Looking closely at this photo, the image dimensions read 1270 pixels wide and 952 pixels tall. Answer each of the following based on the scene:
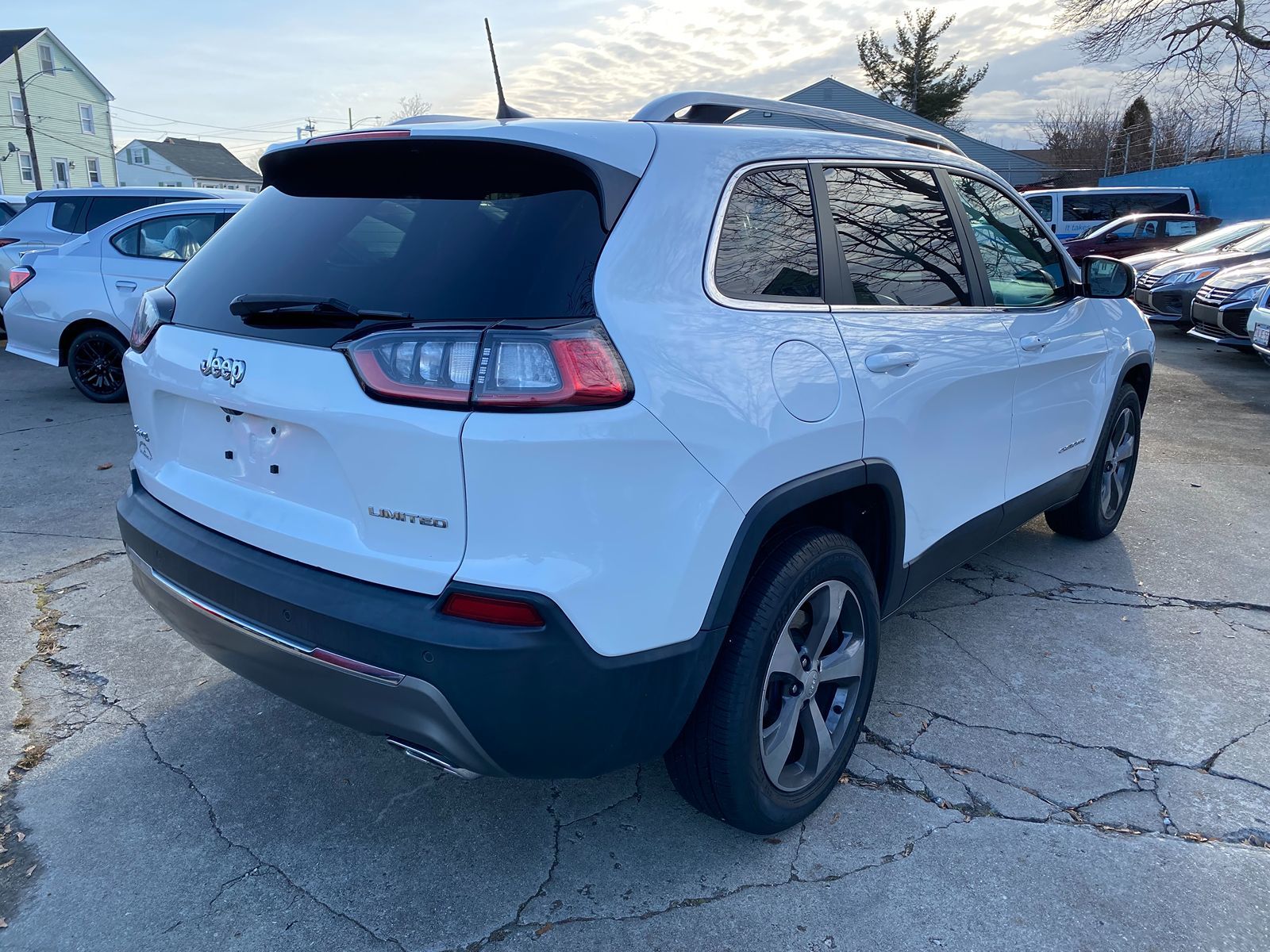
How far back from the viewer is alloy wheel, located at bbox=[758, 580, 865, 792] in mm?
2488

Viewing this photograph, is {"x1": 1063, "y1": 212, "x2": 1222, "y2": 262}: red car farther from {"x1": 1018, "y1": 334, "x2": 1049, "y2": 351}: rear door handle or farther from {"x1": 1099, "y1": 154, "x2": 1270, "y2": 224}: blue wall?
Answer: {"x1": 1018, "y1": 334, "x2": 1049, "y2": 351}: rear door handle

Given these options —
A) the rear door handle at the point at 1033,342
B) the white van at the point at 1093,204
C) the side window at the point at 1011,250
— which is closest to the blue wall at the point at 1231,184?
the white van at the point at 1093,204

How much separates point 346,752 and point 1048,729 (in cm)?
230

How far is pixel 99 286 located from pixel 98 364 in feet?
2.34

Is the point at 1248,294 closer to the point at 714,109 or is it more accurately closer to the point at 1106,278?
the point at 1106,278

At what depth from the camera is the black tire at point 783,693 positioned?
225cm

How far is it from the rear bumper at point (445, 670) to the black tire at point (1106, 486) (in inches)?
126

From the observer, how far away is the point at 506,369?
1884mm

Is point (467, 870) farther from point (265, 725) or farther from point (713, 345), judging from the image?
point (713, 345)

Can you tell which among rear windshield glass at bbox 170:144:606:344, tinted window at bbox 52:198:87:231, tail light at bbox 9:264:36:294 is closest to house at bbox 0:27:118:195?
tinted window at bbox 52:198:87:231

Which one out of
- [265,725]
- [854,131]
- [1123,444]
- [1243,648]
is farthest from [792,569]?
[1123,444]

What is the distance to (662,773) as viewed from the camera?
288 cm

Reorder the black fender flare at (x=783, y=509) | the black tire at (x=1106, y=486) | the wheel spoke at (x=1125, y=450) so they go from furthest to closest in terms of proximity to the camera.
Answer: the wheel spoke at (x=1125, y=450), the black tire at (x=1106, y=486), the black fender flare at (x=783, y=509)

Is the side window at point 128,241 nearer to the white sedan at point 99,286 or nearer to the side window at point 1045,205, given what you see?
the white sedan at point 99,286
